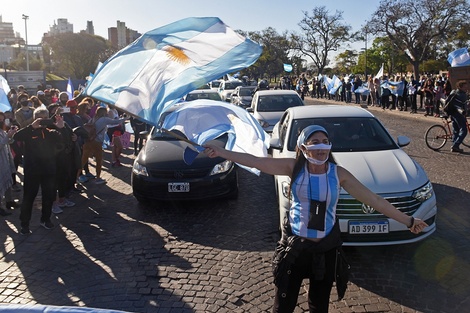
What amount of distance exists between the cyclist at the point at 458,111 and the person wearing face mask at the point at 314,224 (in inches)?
364

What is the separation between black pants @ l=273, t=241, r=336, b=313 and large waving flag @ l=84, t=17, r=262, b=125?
1.67 metres

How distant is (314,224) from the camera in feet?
9.92

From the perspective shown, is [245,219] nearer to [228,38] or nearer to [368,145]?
[368,145]

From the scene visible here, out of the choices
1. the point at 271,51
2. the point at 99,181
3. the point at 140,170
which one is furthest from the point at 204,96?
the point at 271,51

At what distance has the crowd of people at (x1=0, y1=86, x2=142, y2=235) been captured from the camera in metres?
6.43

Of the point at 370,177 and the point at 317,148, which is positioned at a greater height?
the point at 317,148

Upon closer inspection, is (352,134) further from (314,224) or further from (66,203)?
(66,203)

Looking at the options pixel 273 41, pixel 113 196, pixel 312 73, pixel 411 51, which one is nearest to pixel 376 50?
pixel 312 73

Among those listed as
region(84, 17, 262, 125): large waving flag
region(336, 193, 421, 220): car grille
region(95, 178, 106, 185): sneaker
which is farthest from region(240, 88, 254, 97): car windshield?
region(84, 17, 262, 125): large waving flag

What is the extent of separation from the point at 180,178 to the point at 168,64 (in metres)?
3.52

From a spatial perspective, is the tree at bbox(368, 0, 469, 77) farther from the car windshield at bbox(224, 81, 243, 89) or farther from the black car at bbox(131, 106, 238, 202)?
the black car at bbox(131, 106, 238, 202)

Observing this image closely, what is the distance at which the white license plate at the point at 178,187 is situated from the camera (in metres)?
7.29

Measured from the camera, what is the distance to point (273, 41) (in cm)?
6431

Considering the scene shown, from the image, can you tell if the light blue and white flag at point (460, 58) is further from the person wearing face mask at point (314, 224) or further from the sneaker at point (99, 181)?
the person wearing face mask at point (314, 224)
